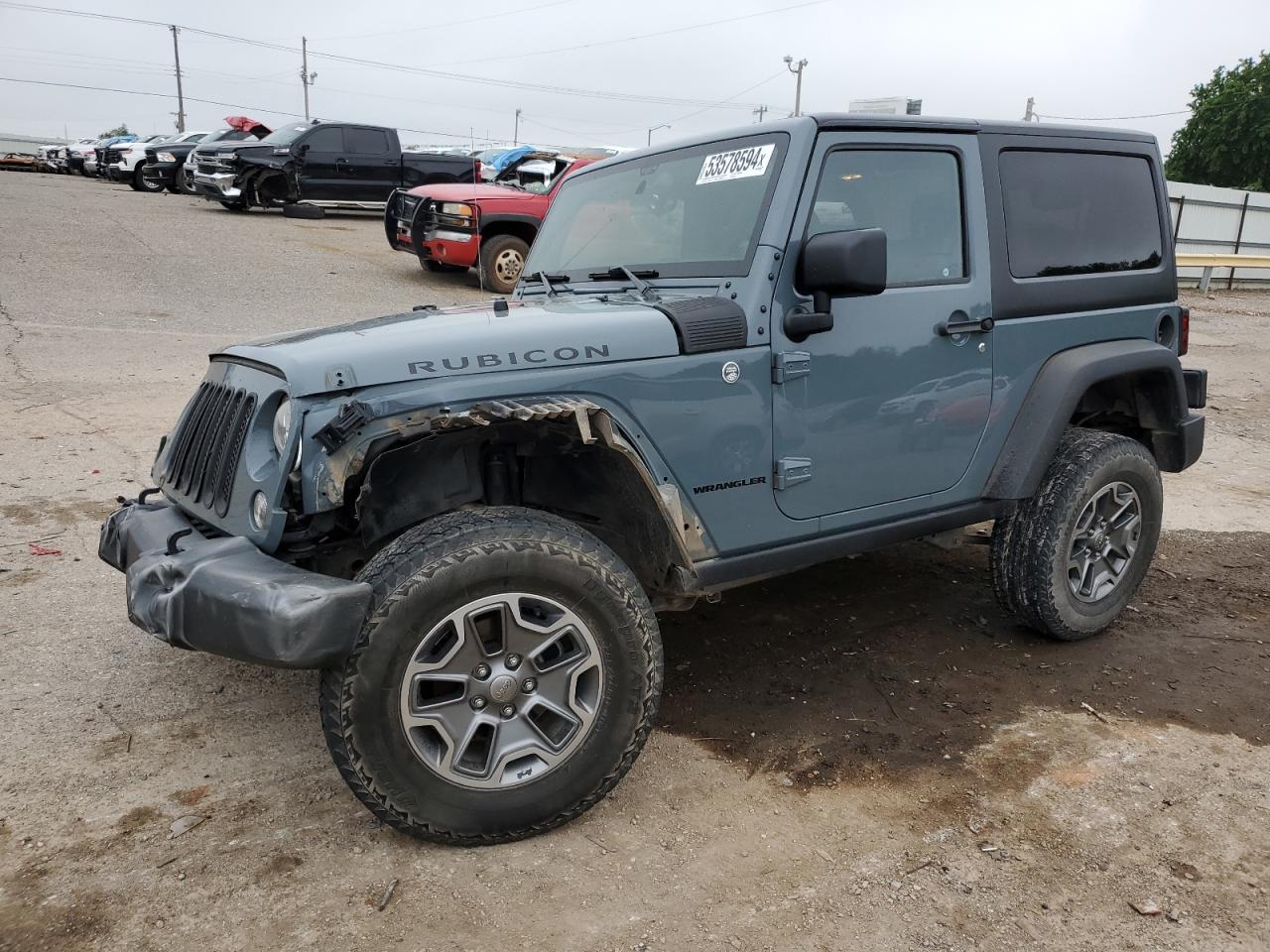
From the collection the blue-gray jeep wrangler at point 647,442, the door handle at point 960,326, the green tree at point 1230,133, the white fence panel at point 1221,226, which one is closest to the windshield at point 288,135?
the blue-gray jeep wrangler at point 647,442

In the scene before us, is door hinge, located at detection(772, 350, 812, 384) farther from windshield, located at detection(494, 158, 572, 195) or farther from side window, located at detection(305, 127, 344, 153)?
side window, located at detection(305, 127, 344, 153)

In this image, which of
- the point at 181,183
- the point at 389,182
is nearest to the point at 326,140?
the point at 389,182

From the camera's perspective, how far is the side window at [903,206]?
3.24 m

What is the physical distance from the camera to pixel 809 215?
3.15m

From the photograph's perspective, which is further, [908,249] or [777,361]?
[908,249]

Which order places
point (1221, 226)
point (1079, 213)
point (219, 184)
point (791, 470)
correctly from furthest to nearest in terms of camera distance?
point (1221, 226), point (219, 184), point (1079, 213), point (791, 470)

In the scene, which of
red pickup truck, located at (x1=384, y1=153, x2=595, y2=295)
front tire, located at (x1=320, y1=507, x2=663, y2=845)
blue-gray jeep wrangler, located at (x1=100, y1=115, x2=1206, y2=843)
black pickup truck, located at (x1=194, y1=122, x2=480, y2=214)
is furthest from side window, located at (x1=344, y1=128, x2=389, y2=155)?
front tire, located at (x1=320, y1=507, x2=663, y2=845)

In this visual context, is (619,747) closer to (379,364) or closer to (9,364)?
(379,364)

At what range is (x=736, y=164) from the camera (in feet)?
10.9

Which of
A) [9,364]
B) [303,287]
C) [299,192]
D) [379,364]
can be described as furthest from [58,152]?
[379,364]

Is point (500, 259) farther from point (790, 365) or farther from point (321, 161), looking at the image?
point (790, 365)

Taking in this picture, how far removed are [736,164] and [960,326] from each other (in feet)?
3.28

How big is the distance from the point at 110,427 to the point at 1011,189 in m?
6.05

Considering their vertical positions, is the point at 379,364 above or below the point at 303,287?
above
